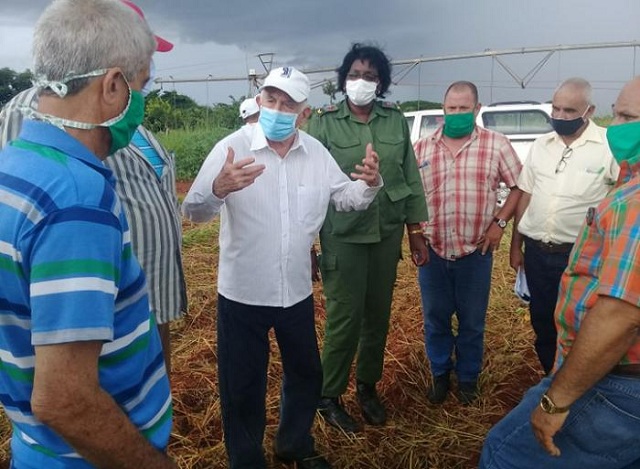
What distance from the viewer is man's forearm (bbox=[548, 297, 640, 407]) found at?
1369 millimetres

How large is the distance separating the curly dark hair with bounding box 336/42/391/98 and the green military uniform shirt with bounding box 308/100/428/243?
0.12m

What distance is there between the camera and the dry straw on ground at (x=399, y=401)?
2.75 metres

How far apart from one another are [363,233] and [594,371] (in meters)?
1.58

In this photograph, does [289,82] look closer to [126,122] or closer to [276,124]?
[276,124]

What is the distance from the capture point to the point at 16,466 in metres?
1.22

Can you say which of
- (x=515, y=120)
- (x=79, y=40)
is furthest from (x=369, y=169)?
(x=515, y=120)

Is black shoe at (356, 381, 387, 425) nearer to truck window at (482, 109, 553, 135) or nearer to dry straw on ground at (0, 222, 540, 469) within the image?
dry straw on ground at (0, 222, 540, 469)

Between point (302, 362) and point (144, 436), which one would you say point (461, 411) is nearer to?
point (302, 362)

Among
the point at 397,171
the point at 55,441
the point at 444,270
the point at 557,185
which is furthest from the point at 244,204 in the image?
the point at 557,185

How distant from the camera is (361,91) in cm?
298

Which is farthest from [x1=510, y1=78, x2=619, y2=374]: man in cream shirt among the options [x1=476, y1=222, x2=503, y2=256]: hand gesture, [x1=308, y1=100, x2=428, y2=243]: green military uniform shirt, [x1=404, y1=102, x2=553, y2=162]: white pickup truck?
[x1=404, y1=102, x2=553, y2=162]: white pickup truck

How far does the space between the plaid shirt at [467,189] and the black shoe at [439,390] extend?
30.1 inches

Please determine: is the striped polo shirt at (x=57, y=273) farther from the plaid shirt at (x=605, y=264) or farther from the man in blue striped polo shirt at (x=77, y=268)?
the plaid shirt at (x=605, y=264)

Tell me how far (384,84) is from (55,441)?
256cm
